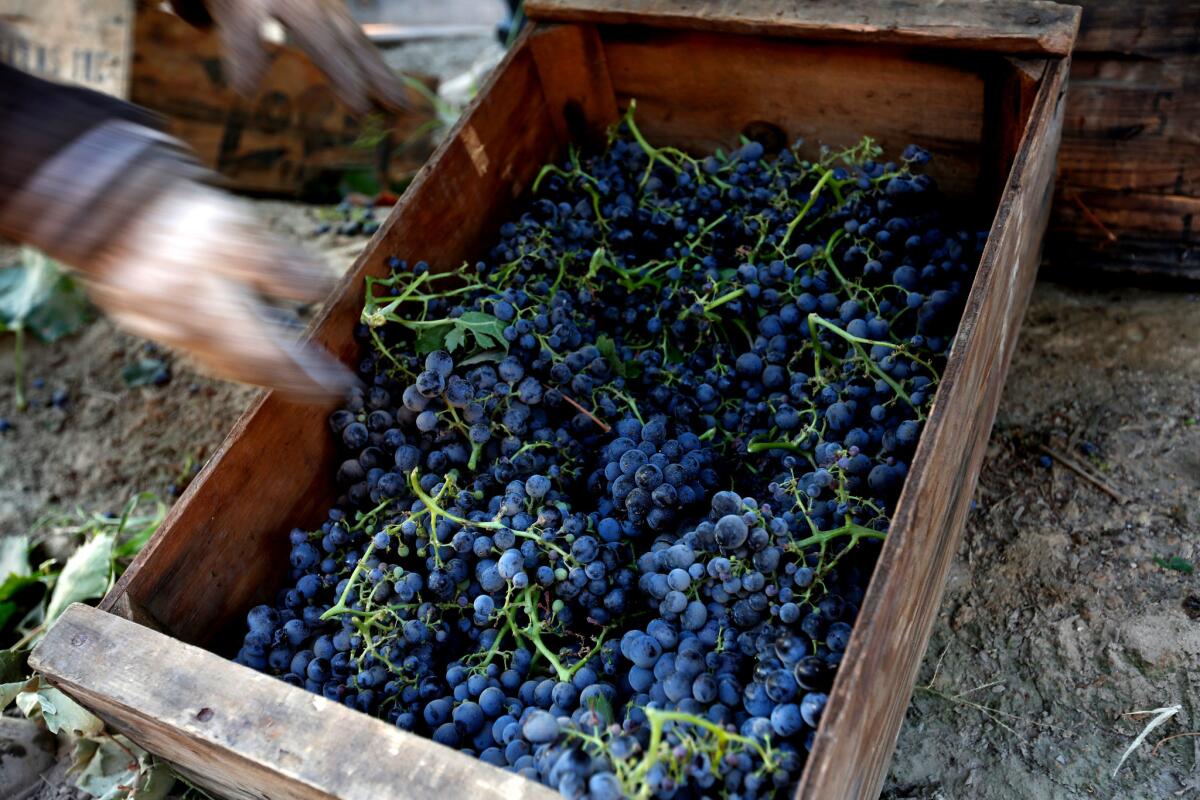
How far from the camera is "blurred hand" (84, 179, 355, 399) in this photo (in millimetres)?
1133

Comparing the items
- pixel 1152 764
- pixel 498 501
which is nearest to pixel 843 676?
pixel 498 501

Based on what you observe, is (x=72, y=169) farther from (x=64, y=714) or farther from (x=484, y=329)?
(x=64, y=714)

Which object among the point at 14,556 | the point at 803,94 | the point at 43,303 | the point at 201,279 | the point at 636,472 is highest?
the point at 803,94

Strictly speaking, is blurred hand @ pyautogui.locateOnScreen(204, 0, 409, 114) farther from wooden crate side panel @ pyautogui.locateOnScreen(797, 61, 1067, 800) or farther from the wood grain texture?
the wood grain texture

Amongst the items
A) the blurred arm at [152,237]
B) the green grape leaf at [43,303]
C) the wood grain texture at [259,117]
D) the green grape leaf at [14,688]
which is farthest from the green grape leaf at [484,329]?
the green grape leaf at [43,303]

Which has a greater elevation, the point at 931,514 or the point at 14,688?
the point at 931,514

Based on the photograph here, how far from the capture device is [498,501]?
1.58 m

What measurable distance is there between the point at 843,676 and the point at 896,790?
0.68 metres

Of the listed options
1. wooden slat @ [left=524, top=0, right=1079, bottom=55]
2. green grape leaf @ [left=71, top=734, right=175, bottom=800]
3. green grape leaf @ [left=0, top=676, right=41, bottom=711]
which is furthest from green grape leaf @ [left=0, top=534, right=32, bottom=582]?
wooden slat @ [left=524, top=0, right=1079, bottom=55]

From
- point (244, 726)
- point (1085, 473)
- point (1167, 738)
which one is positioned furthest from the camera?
point (1085, 473)

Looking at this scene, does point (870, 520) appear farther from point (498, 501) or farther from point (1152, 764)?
point (1152, 764)

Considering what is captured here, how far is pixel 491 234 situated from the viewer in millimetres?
2189

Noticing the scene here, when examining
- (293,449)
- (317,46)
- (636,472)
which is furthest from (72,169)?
(636,472)

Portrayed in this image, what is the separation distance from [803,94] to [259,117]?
6.32ft
